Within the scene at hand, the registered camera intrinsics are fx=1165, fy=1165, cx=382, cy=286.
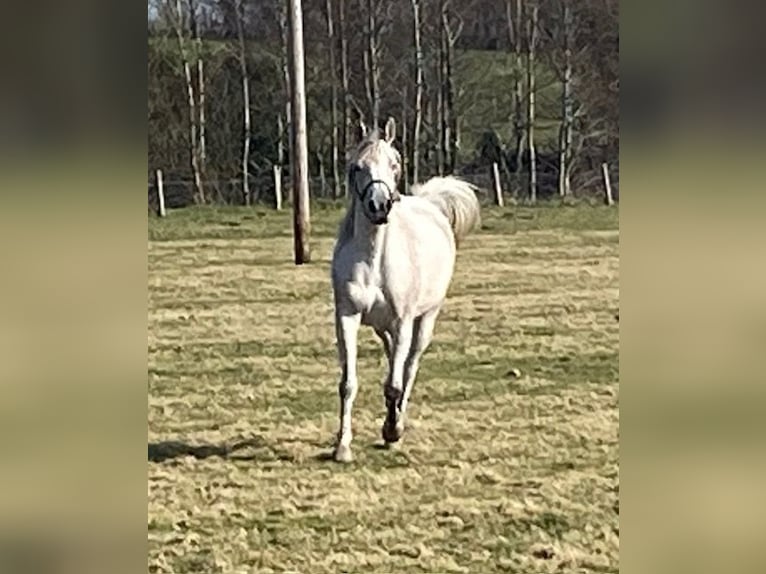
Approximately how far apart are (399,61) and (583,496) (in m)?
1.02

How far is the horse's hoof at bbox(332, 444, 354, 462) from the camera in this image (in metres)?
2.54

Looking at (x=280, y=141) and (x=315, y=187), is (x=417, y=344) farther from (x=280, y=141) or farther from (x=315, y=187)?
(x=280, y=141)

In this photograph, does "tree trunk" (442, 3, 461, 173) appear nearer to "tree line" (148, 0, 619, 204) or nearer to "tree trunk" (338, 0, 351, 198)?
"tree line" (148, 0, 619, 204)

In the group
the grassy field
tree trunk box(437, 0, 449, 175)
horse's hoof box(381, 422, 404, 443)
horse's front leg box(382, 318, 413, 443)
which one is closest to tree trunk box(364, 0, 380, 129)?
tree trunk box(437, 0, 449, 175)

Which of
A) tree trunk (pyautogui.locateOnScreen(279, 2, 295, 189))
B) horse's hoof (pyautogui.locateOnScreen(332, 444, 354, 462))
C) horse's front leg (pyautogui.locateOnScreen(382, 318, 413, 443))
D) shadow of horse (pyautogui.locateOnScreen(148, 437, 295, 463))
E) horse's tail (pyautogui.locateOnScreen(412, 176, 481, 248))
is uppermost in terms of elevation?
tree trunk (pyautogui.locateOnScreen(279, 2, 295, 189))

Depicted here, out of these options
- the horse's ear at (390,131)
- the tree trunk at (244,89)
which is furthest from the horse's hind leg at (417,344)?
the tree trunk at (244,89)

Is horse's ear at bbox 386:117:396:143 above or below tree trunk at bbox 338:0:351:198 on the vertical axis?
below

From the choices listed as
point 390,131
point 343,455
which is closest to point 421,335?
point 343,455
